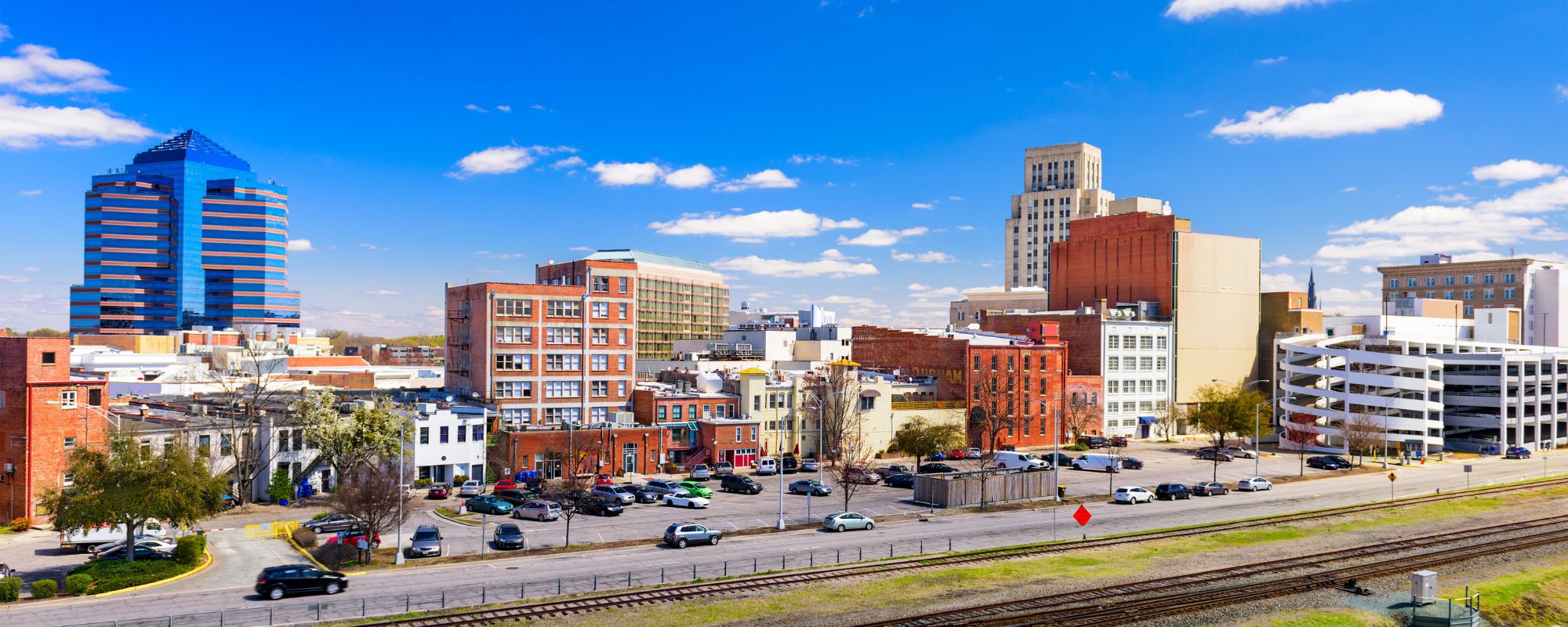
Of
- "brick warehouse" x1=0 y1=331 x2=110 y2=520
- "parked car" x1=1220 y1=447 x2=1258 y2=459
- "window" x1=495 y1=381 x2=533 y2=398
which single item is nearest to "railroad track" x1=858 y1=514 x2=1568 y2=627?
"parked car" x1=1220 y1=447 x2=1258 y2=459

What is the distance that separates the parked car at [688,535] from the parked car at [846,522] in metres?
7.75

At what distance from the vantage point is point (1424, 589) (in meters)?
44.2

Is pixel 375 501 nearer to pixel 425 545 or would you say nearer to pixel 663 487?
pixel 425 545

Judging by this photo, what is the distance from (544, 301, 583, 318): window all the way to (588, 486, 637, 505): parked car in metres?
23.7

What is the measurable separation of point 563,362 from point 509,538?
40.3 m

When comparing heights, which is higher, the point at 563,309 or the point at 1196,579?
the point at 563,309

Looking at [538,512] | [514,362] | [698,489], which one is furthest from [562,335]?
[538,512]

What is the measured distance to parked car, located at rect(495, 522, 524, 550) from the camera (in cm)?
5453

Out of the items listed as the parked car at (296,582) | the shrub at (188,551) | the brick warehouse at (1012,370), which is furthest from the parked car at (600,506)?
the brick warehouse at (1012,370)

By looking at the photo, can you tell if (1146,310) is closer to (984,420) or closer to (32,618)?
(984,420)

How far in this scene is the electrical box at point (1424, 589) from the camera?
44031 mm

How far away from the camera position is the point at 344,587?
44406 millimetres

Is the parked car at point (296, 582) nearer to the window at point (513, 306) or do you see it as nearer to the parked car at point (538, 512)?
the parked car at point (538, 512)

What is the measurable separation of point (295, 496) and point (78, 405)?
603 inches
